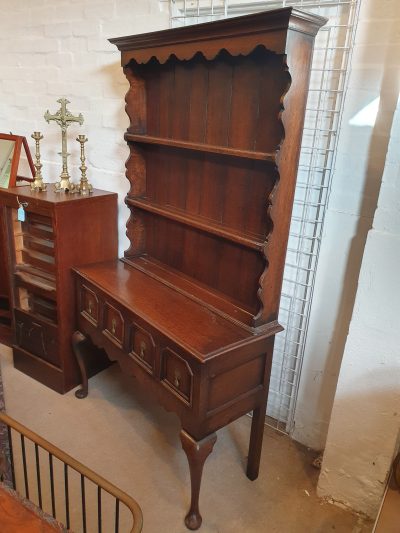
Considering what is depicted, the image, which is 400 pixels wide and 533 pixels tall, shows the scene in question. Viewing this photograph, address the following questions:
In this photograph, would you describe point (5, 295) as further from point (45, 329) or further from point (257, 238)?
point (257, 238)

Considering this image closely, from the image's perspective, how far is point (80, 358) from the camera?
212cm

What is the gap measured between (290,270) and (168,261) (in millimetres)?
561

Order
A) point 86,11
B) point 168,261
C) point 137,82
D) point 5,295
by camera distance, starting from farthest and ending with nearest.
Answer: point 5,295, point 86,11, point 168,261, point 137,82

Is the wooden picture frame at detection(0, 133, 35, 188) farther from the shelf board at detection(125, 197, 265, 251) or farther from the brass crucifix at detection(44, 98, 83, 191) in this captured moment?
the shelf board at detection(125, 197, 265, 251)

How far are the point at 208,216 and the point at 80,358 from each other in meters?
1.00

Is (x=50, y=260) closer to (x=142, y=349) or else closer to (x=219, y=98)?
(x=142, y=349)

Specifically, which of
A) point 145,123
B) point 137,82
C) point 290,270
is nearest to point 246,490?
point 290,270

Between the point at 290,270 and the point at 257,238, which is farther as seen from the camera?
the point at 290,270

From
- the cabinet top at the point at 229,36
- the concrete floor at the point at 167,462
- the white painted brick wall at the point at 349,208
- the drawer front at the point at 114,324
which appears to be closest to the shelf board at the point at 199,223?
the white painted brick wall at the point at 349,208

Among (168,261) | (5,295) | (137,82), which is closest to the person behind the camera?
(137,82)

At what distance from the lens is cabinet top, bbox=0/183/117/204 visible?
194cm

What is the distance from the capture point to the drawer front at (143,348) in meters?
1.55

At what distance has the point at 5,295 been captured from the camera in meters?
2.56

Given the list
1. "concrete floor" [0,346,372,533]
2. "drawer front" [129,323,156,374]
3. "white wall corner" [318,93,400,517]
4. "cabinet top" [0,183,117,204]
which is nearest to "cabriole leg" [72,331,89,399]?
"concrete floor" [0,346,372,533]
